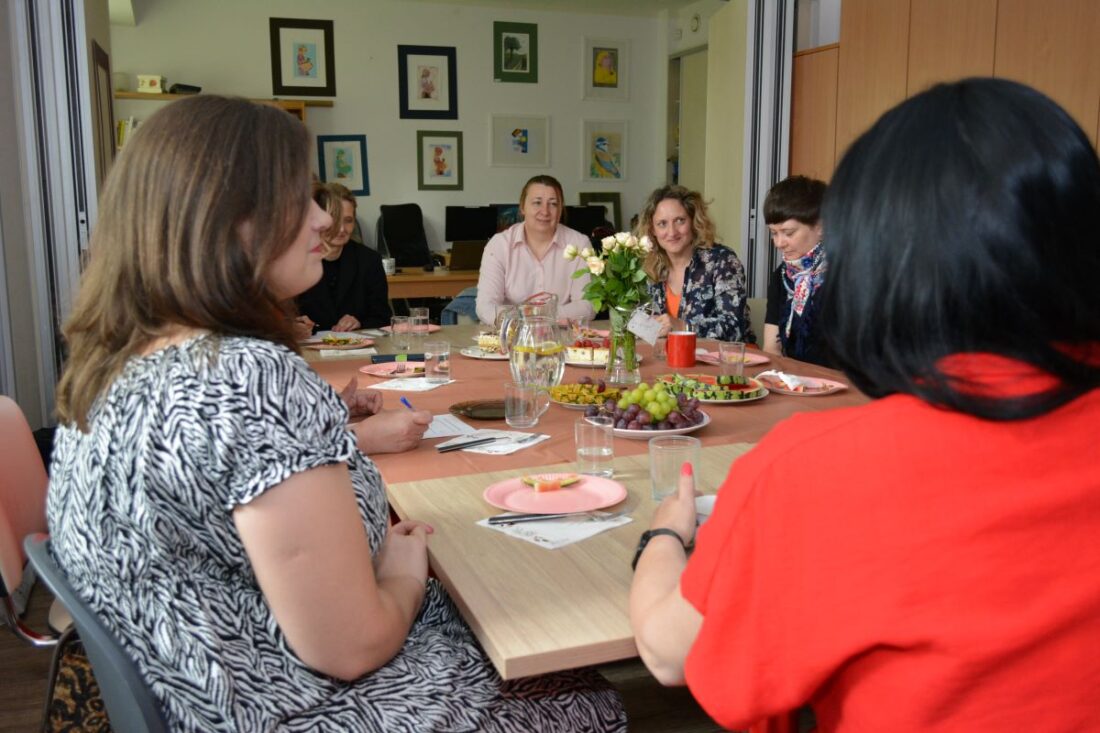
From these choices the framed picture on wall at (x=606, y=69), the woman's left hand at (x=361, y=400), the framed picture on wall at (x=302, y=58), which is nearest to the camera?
the woman's left hand at (x=361, y=400)

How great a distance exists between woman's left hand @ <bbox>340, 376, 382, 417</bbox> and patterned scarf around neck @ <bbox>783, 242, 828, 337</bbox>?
65.9 inches

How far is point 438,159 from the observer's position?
7793 mm

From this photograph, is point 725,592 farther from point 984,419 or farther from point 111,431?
point 111,431

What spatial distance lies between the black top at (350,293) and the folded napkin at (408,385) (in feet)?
4.97

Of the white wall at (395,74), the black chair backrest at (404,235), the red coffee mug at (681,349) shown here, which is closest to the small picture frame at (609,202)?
the white wall at (395,74)

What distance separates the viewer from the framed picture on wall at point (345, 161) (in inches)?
296

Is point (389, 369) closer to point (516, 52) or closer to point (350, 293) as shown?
point (350, 293)

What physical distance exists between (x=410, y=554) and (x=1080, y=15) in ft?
11.6

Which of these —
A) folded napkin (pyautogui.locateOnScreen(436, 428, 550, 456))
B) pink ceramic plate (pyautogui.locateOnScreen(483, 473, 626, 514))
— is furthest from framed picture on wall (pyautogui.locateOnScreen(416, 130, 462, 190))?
pink ceramic plate (pyautogui.locateOnScreen(483, 473, 626, 514))

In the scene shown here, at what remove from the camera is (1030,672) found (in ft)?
2.64

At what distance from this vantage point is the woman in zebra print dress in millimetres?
983

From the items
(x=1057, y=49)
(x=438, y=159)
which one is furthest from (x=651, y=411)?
(x=438, y=159)

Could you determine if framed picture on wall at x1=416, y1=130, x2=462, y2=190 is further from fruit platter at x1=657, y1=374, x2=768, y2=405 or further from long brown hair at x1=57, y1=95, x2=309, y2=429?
long brown hair at x1=57, y1=95, x2=309, y2=429

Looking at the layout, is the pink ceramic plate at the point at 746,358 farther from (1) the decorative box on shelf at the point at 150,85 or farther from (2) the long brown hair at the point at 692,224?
(1) the decorative box on shelf at the point at 150,85
